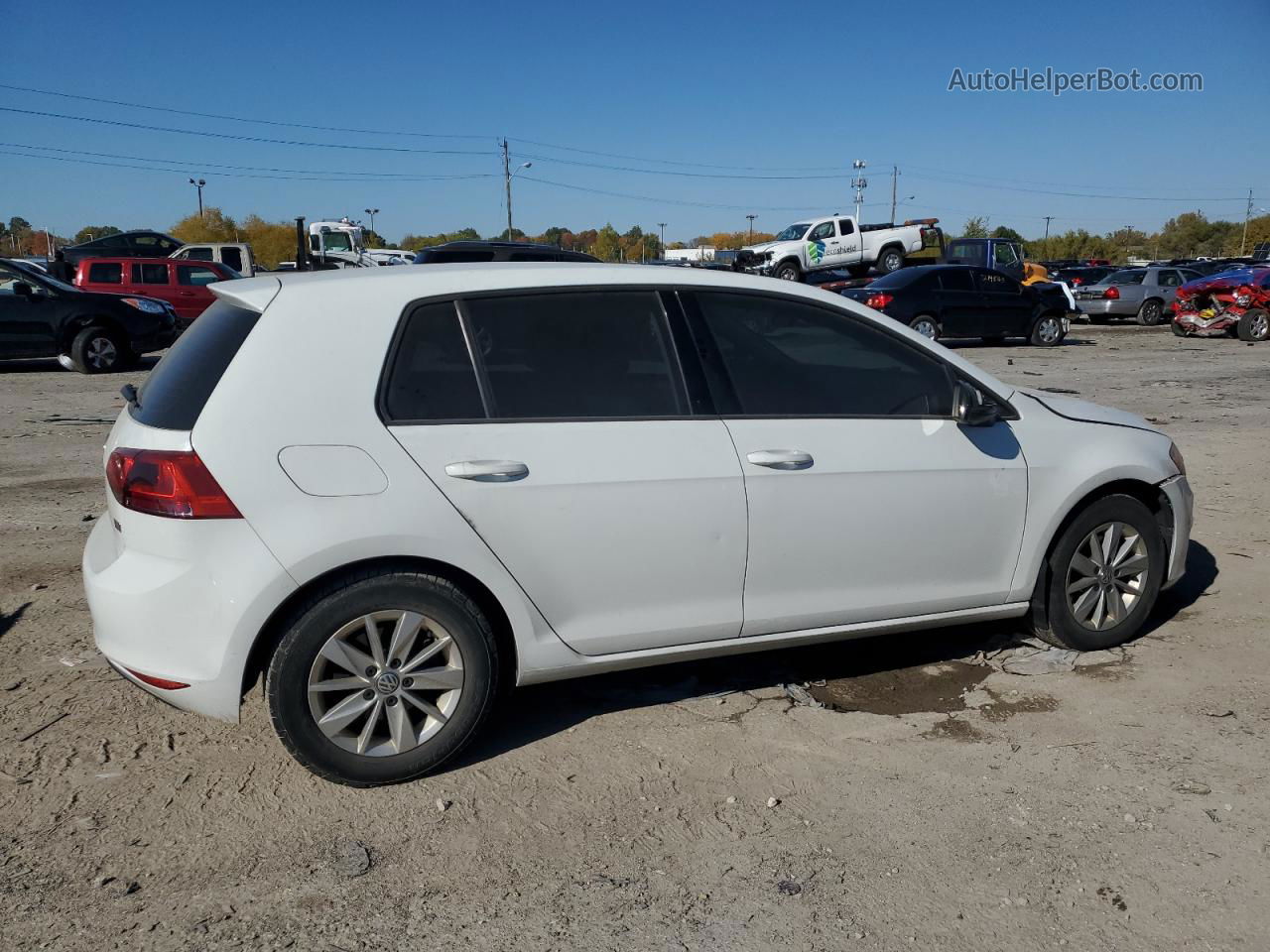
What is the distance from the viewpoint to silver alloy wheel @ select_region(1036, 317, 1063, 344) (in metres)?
22.0

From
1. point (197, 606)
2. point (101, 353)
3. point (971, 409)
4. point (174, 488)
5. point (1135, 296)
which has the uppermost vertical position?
point (971, 409)

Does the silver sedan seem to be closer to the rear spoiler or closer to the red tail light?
the rear spoiler

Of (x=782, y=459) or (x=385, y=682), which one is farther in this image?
(x=782, y=459)

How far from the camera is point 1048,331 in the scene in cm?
2197

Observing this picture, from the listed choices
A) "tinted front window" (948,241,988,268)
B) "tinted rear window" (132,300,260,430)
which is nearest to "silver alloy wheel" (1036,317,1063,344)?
"tinted front window" (948,241,988,268)

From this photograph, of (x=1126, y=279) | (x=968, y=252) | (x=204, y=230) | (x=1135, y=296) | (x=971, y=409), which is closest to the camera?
(x=971, y=409)

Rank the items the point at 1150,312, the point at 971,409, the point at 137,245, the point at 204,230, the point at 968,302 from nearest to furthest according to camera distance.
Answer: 1. the point at 971,409
2. the point at 968,302
3. the point at 1150,312
4. the point at 137,245
5. the point at 204,230

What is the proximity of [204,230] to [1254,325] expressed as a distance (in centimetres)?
7007

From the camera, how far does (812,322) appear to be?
414 centimetres

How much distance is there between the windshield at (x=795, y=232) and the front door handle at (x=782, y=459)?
30.6m

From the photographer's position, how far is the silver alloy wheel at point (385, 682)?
339 cm

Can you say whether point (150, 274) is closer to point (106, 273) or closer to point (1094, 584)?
point (106, 273)

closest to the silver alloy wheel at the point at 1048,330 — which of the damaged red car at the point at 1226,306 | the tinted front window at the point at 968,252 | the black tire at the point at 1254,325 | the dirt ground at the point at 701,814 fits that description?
the damaged red car at the point at 1226,306

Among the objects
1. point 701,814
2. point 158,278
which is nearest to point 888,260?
point 158,278
